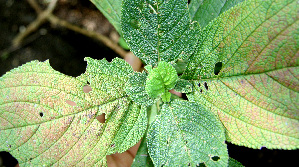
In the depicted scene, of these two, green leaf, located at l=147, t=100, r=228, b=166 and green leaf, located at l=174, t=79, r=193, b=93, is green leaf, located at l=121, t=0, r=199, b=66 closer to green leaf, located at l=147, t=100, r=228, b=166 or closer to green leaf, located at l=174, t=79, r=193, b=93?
green leaf, located at l=174, t=79, r=193, b=93

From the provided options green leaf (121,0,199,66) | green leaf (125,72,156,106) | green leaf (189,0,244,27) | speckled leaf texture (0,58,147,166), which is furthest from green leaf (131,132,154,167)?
green leaf (189,0,244,27)

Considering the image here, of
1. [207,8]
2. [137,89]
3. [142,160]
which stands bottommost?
[142,160]

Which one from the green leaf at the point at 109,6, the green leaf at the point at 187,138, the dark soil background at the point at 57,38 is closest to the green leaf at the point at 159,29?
the green leaf at the point at 187,138

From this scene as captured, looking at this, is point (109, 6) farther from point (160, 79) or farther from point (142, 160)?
point (142, 160)

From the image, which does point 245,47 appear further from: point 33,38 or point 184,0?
point 33,38

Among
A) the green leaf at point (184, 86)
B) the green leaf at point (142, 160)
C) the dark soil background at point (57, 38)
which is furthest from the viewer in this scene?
the dark soil background at point (57, 38)

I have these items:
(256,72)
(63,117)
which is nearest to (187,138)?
(256,72)

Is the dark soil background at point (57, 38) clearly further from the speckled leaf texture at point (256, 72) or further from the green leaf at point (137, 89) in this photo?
the speckled leaf texture at point (256, 72)
